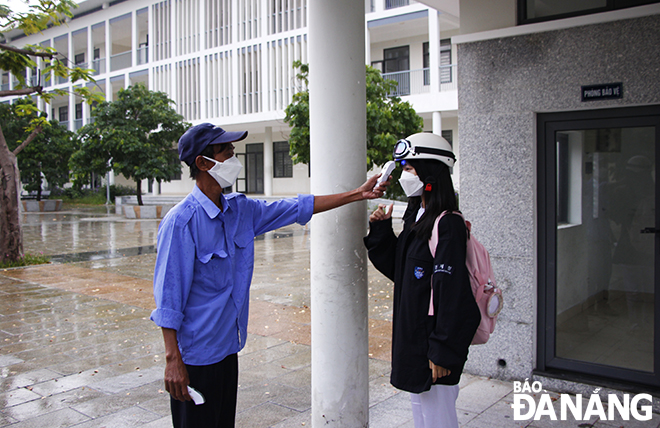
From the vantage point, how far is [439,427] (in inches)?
109

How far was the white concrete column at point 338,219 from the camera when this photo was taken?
10.8 feet

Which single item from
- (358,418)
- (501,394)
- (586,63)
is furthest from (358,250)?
(586,63)

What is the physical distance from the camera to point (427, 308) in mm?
2676

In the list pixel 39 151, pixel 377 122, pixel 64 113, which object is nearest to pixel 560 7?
pixel 377 122

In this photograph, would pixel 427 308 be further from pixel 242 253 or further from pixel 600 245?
pixel 600 245

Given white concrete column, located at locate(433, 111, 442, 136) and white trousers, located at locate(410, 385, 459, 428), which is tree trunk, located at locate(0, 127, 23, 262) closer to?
white trousers, located at locate(410, 385, 459, 428)

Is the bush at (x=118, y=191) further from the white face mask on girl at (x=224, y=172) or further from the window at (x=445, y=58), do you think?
the white face mask on girl at (x=224, y=172)

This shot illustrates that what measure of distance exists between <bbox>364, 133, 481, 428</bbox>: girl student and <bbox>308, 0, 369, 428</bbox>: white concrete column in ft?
1.25

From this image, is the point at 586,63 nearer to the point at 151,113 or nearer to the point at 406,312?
the point at 406,312

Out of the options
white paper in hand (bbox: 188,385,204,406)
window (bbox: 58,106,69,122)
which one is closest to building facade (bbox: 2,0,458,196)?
window (bbox: 58,106,69,122)

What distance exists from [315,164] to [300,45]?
89.9ft

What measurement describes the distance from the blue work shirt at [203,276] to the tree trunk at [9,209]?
1068cm

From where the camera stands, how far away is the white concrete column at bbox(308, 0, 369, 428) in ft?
10.8

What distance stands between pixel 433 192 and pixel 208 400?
1.47m
